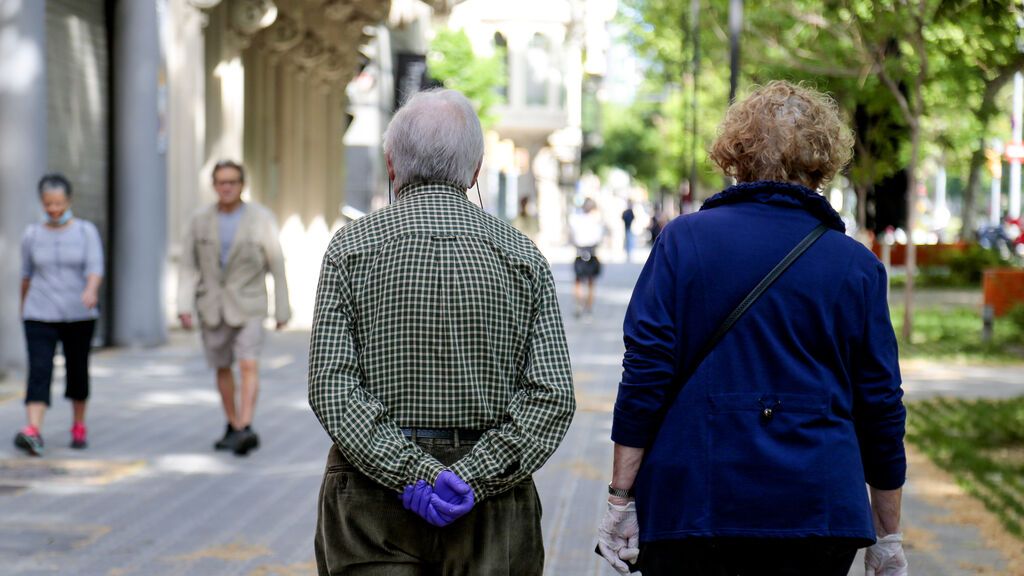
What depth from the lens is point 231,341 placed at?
31.0ft

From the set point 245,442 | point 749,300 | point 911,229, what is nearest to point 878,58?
point 911,229

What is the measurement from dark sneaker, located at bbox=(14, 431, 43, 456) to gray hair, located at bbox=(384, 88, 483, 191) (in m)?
6.28

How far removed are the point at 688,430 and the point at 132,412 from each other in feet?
28.2

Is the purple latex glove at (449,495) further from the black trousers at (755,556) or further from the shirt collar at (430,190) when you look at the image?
the shirt collar at (430,190)

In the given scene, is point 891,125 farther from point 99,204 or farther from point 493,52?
point 493,52

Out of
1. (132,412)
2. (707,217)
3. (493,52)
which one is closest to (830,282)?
(707,217)

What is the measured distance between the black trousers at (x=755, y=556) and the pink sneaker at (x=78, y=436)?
6.86m

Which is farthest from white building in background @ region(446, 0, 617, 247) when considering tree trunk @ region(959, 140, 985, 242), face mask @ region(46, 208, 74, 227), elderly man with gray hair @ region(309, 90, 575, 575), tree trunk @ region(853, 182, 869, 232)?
elderly man with gray hair @ region(309, 90, 575, 575)

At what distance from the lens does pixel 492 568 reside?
135 inches

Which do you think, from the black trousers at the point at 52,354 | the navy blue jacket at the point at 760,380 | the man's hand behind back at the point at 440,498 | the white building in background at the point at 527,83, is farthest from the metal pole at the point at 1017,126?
the man's hand behind back at the point at 440,498

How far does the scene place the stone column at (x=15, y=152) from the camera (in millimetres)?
13016

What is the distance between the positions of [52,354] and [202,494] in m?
1.78

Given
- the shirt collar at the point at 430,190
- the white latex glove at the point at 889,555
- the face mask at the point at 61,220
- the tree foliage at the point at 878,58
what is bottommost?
the white latex glove at the point at 889,555

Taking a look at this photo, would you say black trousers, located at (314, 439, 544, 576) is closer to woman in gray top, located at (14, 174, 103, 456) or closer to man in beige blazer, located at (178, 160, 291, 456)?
man in beige blazer, located at (178, 160, 291, 456)
